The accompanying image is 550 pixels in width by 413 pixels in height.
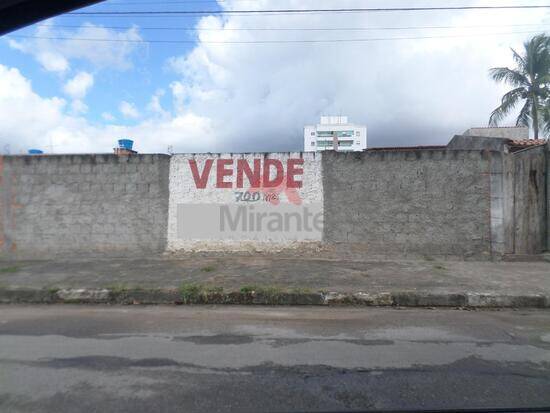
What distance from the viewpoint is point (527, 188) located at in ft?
26.8

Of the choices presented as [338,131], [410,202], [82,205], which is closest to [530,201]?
[410,202]

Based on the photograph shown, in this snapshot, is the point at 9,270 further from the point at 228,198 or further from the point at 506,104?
the point at 506,104

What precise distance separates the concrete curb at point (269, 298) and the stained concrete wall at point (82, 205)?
260cm

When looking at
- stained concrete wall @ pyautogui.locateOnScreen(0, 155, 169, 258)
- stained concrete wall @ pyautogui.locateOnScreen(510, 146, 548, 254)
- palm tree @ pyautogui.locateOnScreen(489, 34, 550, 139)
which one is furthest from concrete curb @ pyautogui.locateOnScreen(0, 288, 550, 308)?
palm tree @ pyautogui.locateOnScreen(489, 34, 550, 139)

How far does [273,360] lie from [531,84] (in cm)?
2499

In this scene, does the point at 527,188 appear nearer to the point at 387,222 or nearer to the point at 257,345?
the point at 387,222

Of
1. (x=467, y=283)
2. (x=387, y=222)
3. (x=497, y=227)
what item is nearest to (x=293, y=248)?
(x=387, y=222)

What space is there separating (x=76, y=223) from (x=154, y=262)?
216 centimetres

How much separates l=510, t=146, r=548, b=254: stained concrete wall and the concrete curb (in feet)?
10.2

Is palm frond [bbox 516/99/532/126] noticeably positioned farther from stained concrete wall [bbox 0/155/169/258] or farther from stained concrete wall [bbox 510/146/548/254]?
stained concrete wall [bbox 0/155/169/258]

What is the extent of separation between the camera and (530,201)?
8156 mm

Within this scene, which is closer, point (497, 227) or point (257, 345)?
point (257, 345)

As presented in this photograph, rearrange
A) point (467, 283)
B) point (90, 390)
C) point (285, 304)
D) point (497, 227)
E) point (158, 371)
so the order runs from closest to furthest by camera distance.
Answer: point (90, 390), point (158, 371), point (285, 304), point (467, 283), point (497, 227)

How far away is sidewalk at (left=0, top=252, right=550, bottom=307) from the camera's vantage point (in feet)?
18.3
